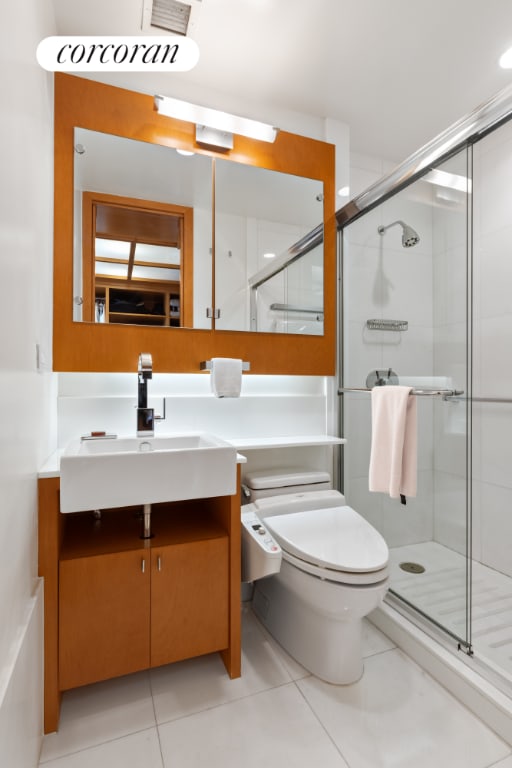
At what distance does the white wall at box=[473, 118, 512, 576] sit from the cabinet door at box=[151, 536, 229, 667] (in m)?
1.40

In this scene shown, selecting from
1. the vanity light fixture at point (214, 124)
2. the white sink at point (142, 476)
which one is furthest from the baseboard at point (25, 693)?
the vanity light fixture at point (214, 124)

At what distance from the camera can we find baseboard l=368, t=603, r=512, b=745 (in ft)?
3.85

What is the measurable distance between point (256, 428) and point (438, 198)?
1.26 m

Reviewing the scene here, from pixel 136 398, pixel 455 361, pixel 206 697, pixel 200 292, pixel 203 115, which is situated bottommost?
pixel 206 697

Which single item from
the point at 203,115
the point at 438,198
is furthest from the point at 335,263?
the point at 203,115

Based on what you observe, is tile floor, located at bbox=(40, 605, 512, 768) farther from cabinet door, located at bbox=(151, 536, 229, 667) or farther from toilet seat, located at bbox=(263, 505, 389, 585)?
toilet seat, located at bbox=(263, 505, 389, 585)

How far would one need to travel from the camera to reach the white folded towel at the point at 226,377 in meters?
1.69

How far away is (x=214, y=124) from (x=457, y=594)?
2.22 meters

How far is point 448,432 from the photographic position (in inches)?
62.0

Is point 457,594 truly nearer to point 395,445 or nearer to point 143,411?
point 395,445

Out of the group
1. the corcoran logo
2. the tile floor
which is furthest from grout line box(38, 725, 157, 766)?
the corcoran logo

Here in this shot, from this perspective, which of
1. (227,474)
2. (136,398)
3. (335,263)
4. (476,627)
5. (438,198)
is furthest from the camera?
(335,263)

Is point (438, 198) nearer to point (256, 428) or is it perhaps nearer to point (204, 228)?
point (204, 228)

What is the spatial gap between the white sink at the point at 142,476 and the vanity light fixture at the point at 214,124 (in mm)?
1423
